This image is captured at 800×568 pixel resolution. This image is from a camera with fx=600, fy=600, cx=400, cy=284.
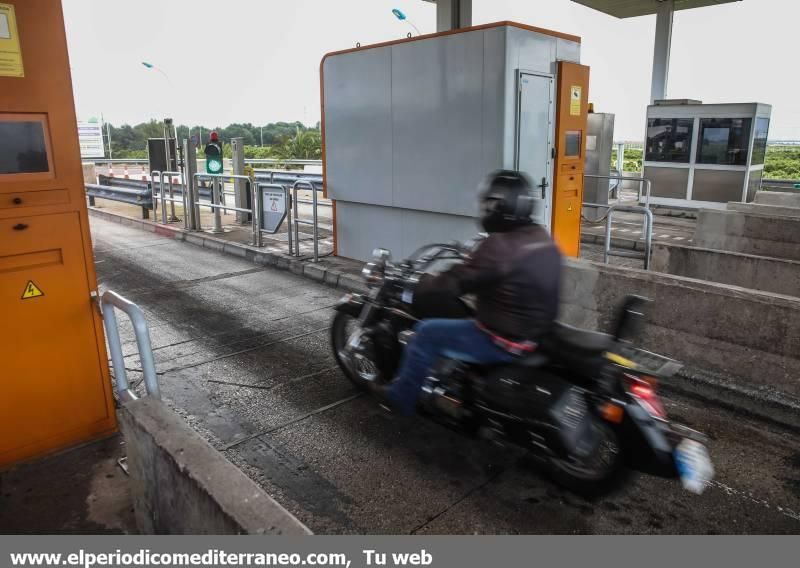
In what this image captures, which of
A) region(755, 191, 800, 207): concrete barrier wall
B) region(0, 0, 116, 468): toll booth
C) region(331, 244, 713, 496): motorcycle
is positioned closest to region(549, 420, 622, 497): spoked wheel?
region(331, 244, 713, 496): motorcycle

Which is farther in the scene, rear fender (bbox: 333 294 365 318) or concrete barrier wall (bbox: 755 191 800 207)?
concrete barrier wall (bbox: 755 191 800 207)

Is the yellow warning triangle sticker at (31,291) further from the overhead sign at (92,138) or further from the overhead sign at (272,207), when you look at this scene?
the overhead sign at (92,138)

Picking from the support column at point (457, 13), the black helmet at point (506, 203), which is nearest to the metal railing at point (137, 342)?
the black helmet at point (506, 203)

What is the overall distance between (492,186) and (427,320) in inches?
36.8

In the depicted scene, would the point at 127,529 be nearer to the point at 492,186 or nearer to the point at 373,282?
the point at 373,282

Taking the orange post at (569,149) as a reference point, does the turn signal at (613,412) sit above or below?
below

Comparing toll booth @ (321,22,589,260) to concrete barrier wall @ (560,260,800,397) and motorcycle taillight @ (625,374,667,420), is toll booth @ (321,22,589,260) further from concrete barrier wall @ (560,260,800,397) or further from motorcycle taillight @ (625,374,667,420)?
motorcycle taillight @ (625,374,667,420)

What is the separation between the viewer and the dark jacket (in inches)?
121

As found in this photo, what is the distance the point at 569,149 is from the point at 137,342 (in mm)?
5803

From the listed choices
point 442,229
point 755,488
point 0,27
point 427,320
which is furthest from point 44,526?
point 442,229

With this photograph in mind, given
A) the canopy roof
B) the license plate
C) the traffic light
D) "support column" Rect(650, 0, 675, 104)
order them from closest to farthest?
1. the license plate
2. the traffic light
3. "support column" Rect(650, 0, 675, 104)
4. the canopy roof

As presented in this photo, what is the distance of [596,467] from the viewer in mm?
3191

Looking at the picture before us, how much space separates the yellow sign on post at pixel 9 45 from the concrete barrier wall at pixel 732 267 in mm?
5877

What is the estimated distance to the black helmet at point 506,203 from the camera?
10.4 ft
